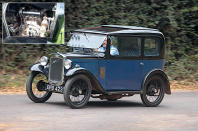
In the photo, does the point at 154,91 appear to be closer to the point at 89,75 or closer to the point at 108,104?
the point at 108,104

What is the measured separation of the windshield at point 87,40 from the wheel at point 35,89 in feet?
3.75

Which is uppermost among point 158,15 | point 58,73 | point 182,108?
point 158,15

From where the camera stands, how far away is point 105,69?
12469 mm

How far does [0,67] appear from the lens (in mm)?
18312

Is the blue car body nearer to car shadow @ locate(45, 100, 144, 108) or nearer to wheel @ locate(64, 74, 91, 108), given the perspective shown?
wheel @ locate(64, 74, 91, 108)

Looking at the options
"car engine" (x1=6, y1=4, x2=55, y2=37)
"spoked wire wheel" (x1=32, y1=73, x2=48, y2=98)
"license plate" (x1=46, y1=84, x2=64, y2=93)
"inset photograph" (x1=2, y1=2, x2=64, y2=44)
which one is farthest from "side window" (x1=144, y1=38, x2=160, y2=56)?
"car engine" (x1=6, y1=4, x2=55, y2=37)

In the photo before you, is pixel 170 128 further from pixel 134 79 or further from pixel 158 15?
pixel 158 15

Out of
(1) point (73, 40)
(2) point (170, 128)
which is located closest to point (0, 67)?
(1) point (73, 40)

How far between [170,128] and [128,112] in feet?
6.77

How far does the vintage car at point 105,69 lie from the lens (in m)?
12.1

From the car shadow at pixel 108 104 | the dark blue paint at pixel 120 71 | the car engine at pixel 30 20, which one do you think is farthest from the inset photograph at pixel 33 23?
the dark blue paint at pixel 120 71

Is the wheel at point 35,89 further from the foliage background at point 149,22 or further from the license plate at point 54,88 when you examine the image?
the foliage background at point 149,22

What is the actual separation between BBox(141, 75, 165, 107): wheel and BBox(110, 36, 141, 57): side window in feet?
2.48

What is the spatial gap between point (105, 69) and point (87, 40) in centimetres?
92
